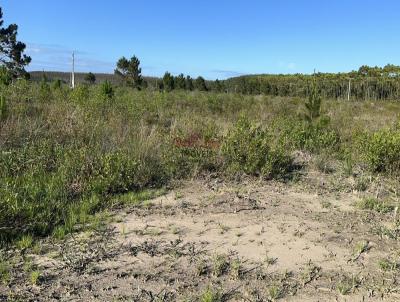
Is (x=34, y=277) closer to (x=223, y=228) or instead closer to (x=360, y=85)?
(x=223, y=228)

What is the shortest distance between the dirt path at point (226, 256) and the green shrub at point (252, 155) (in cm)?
110

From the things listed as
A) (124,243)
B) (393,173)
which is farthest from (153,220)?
(393,173)

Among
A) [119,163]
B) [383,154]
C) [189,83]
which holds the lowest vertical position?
[119,163]

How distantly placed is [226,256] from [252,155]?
269 centimetres

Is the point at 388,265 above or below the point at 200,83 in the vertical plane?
below

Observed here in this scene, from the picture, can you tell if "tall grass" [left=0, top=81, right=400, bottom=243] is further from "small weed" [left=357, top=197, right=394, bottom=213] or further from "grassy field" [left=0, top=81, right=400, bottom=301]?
"small weed" [left=357, top=197, right=394, bottom=213]

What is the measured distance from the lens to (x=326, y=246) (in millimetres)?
3943

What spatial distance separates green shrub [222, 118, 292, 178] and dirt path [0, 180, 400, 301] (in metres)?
1.10

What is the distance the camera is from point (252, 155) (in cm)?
619

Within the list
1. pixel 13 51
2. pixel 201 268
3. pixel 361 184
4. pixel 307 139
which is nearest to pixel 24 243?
pixel 201 268

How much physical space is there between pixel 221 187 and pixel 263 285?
252cm

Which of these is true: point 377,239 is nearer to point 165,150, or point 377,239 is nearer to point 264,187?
point 264,187

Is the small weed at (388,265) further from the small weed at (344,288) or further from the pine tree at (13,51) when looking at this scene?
the pine tree at (13,51)

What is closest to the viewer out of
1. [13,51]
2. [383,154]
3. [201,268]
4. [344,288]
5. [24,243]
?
[344,288]
